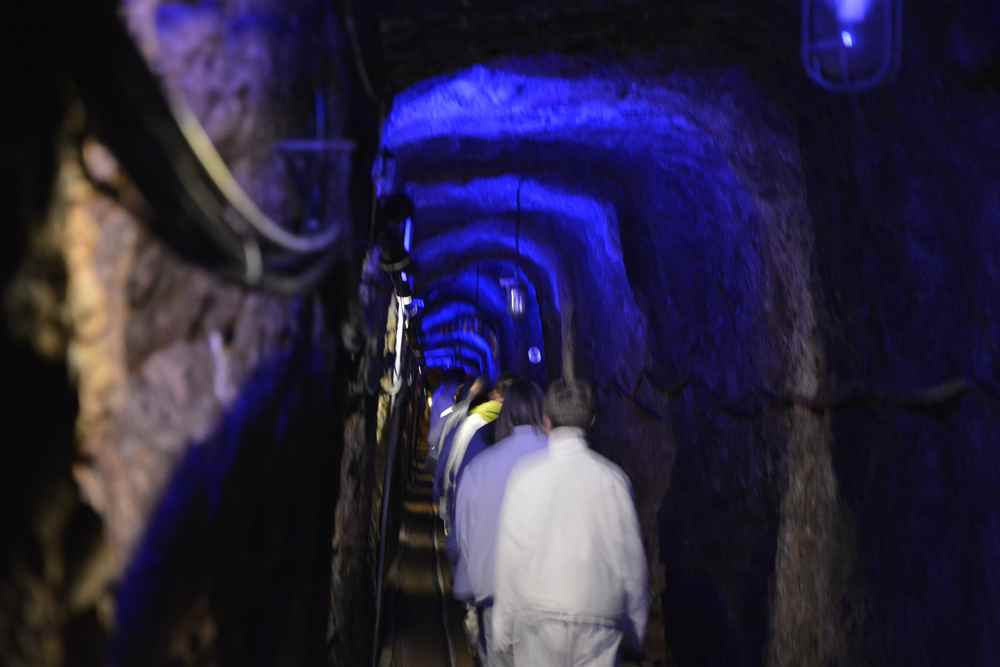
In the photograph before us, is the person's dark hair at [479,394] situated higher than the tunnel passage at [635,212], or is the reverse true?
the tunnel passage at [635,212]

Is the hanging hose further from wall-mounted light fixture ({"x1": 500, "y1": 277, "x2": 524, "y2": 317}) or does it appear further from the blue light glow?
wall-mounted light fixture ({"x1": 500, "y1": 277, "x2": 524, "y2": 317})

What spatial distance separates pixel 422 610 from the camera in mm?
8617

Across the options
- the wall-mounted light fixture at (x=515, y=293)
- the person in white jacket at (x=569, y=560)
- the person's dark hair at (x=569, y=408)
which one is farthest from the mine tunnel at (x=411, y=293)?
the wall-mounted light fixture at (x=515, y=293)

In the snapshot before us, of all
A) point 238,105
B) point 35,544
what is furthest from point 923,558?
point 35,544

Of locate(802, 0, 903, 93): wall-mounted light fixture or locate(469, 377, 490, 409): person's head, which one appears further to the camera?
locate(469, 377, 490, 409): person's head

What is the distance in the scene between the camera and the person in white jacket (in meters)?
3.62

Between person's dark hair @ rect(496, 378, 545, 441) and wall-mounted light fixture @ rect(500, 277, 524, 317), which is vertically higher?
wall-mounted light fixture @ rect(500, 277, 524, 317)

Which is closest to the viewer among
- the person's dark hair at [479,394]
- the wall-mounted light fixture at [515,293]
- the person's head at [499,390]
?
the person's head at [499,390]

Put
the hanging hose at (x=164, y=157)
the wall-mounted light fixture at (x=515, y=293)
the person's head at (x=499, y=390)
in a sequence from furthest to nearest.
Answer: the wall-mounted light fixture at (x=515, y=293) < the person's head at (x=499, y=390) < the hanging hose at (x=164, y=157)

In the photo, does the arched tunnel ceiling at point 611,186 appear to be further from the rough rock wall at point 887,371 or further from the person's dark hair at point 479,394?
the person's dark hair at point 479,394

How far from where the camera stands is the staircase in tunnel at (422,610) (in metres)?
7.00

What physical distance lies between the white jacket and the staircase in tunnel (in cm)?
328

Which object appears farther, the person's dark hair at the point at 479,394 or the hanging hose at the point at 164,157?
the person's dark hair at the point at 479,394

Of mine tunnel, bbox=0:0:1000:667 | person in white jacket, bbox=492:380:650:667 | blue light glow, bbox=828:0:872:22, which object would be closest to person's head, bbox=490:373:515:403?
mine tunnel, bbox=0:0:1000:667
